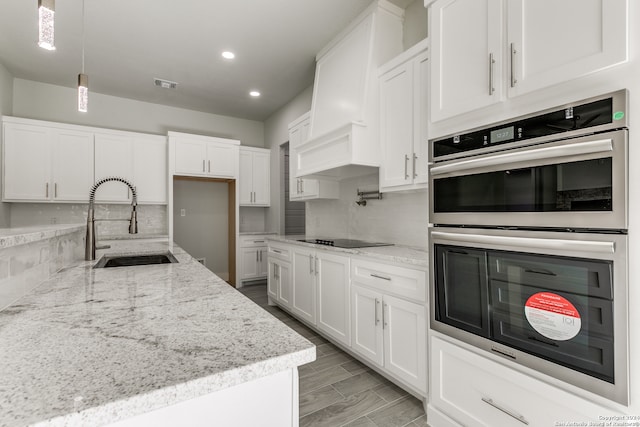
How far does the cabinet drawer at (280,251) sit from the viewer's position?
11.1ft

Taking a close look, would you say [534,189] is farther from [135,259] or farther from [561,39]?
[135,259]

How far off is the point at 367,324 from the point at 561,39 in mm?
1932

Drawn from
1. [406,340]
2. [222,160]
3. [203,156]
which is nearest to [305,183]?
[222,160]

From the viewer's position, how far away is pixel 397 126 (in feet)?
7.45

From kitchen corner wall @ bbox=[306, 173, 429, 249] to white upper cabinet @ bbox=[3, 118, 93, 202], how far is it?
123 inches

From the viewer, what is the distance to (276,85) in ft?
13.6

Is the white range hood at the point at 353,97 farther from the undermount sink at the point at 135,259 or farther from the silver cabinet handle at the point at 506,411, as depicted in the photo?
the silver cabinet handle at the point at 506,411

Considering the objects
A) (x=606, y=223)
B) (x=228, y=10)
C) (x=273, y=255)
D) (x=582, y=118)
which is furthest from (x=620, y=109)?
(x=273, y=255)

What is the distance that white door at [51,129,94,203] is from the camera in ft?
12.6

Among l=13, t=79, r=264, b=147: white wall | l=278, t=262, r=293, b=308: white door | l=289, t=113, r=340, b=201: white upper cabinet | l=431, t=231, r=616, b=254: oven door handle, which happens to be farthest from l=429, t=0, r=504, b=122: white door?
l=13, t=79, r=264, b=147: white wall

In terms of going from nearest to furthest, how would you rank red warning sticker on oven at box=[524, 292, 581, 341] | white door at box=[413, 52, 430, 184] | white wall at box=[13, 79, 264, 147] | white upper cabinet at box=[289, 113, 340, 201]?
red warning sticker on oven at box=[524, 292, 581, 341]
white door at box=[413, 52, 430, 184]
white upper cabinet at box=[289, 113, 340, 201]
white wall at box=[13, 79, 264, 147]

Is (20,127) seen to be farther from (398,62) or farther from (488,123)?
(488,123)

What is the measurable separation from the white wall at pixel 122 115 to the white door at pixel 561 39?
4.76 m

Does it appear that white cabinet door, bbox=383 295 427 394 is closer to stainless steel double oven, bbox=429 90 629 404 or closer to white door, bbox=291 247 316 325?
stainless steel double oven, bbox=429 90 629 404
